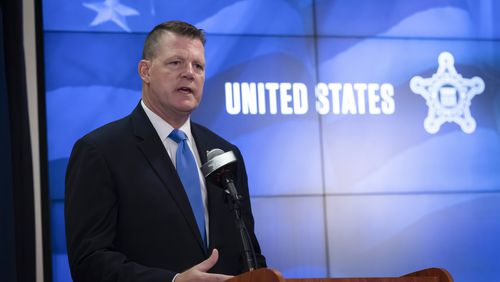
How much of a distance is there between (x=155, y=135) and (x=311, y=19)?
1581 mm

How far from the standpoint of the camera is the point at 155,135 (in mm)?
2551

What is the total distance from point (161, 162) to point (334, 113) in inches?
60.1

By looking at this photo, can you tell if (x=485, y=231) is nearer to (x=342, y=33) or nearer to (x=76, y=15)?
(x=342, y=33)

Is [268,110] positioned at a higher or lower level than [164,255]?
higher

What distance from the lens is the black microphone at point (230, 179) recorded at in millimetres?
1966

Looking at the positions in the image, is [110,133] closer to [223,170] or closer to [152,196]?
[152,196]

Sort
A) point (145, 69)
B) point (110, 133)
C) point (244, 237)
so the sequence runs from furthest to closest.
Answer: point (145, 69), point (110, 133), point (244, 237)

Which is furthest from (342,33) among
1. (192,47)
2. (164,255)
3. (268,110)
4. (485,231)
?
(164,255)

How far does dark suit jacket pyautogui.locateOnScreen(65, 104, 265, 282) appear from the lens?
231 cm

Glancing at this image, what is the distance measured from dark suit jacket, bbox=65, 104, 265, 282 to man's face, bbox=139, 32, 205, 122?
116 millimetres

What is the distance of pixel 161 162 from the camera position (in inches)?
98.2

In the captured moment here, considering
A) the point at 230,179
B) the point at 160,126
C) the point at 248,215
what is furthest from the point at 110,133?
the point at 230,179

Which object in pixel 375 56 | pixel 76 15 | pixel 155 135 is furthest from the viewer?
pixel 375 56

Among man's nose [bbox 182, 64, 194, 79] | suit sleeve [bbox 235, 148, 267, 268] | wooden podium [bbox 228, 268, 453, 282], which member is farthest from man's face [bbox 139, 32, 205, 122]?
wooden podium [bbox 228, 268, 453, 282]
